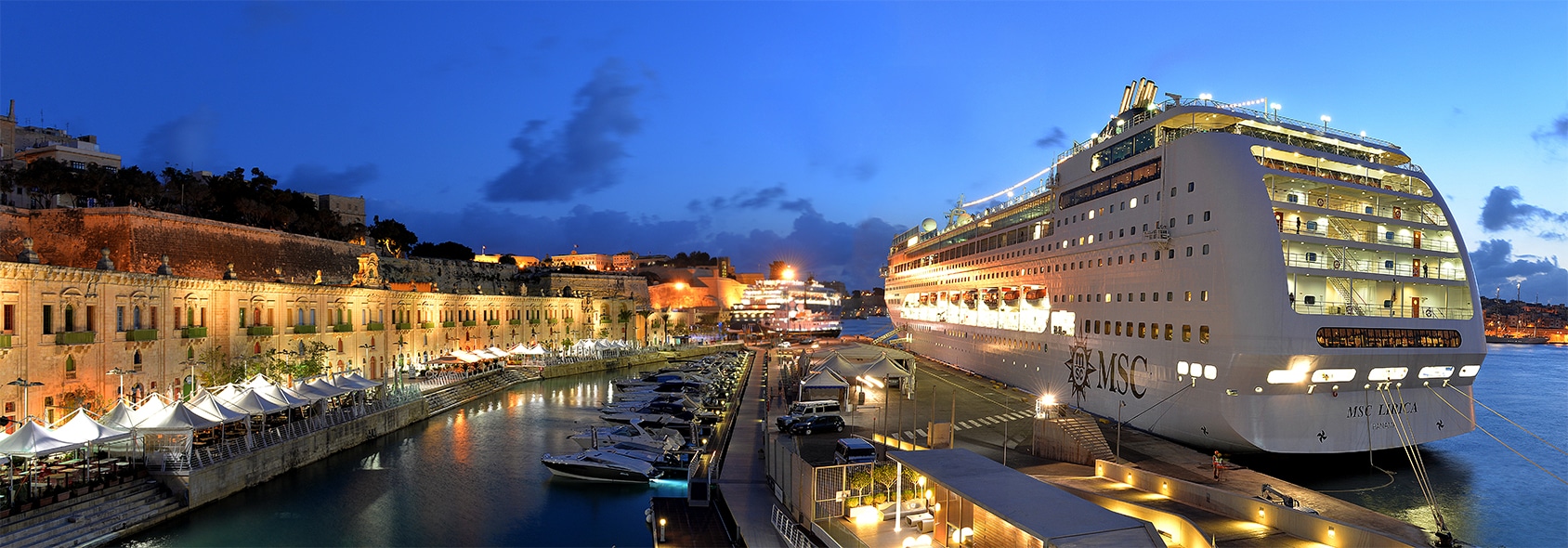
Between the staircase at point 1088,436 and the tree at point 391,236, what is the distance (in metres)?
86.4

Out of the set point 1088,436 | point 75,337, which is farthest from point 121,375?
point 1088,436

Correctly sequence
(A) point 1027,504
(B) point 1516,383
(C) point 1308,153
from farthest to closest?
(B) point 1516,383 < (C) point 1308,153 < (A) point 1027,504

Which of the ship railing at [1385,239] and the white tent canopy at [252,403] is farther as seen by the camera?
the ship railing at [1385,239]

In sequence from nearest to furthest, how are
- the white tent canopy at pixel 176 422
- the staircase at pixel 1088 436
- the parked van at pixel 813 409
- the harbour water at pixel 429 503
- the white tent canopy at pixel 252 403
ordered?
the harbour water at pixel 429 503
the white tent canopy at pixel 176 422
the staircase at pixel 1088 436
the white tent canopy at pixel 252 403
the parked van at pixel 813 409

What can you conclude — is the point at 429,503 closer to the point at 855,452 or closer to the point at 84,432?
the point at 84,432

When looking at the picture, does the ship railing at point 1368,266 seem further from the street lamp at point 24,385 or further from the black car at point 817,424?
the street lamp at point 24,385

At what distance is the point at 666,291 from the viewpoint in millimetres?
129375

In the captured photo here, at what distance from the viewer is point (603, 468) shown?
27766 mm

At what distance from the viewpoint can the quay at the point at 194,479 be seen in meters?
18.3

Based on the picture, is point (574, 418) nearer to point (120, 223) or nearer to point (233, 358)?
point (233, 358)

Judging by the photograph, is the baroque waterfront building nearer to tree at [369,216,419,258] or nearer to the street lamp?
the street lamp

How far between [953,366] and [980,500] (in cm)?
4112

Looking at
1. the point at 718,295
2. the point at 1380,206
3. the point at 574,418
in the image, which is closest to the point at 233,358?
the point at 574,418

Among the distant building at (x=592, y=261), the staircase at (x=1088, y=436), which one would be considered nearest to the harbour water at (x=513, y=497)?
the staircase at (x=1088, y=436)
